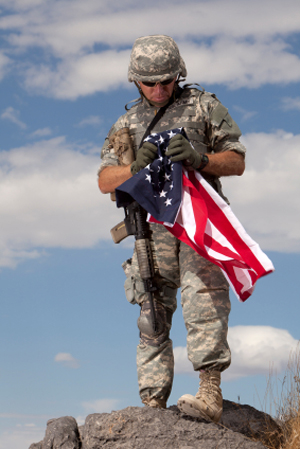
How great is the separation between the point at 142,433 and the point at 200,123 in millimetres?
2982

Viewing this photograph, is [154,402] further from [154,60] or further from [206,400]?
[154,60]

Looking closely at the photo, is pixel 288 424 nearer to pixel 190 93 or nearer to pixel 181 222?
pixel 181 222

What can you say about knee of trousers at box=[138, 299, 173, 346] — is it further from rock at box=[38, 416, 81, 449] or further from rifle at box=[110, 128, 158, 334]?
rock at box=[38, 416, 81, 449]

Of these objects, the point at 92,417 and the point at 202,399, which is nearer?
the point at 202,399

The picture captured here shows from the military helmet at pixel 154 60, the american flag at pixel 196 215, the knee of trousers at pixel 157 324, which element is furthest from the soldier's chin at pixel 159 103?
the knee of trousers at pixel 157 324

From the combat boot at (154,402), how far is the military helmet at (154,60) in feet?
10.3

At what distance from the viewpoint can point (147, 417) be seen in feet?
17.2

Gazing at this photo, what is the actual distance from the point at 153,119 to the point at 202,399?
2737mm

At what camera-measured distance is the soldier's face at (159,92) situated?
5.63 meters

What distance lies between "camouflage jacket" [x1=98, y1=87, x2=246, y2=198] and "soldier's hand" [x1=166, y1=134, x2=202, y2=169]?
0.44m

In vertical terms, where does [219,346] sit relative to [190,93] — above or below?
below

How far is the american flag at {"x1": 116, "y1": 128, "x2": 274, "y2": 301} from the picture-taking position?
5246 mm

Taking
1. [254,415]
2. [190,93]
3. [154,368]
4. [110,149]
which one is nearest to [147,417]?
[154,368]

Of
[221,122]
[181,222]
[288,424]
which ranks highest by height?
[221,122]
